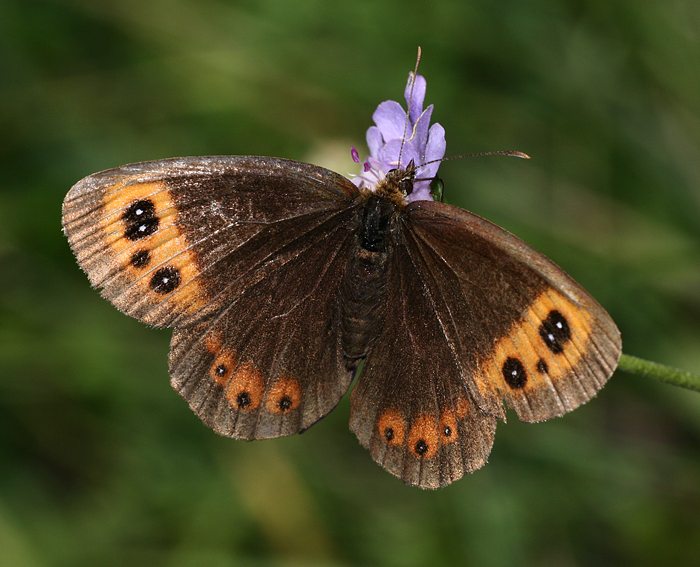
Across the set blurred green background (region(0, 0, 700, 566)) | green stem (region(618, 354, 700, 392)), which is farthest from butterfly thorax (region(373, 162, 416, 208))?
blurred green background (region(0, 0, 700, 566))

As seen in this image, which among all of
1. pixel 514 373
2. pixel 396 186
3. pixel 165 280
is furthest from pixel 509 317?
pixel 165 280

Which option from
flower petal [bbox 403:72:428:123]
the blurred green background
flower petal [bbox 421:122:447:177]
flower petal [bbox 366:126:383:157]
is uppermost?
flower petal [bbox 403:72:428:123]

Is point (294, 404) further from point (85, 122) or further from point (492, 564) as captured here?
point (85, 122)

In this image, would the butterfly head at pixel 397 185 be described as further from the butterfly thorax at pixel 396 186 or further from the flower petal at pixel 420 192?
the flower petal at pixel 420 192

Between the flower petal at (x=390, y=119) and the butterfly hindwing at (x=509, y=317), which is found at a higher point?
the flower petal at (x=390, y=119)

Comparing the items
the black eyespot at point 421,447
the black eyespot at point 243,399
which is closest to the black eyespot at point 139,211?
the black eyespot at point 243,399

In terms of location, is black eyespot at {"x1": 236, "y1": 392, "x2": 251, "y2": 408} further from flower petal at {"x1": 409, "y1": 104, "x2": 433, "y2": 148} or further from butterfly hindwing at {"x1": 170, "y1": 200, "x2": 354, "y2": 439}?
flower petal at {"x1": 409, "y1": 104, "x2": 433, "y2": 148}

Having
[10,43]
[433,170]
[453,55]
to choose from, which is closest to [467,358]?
[433,170]
